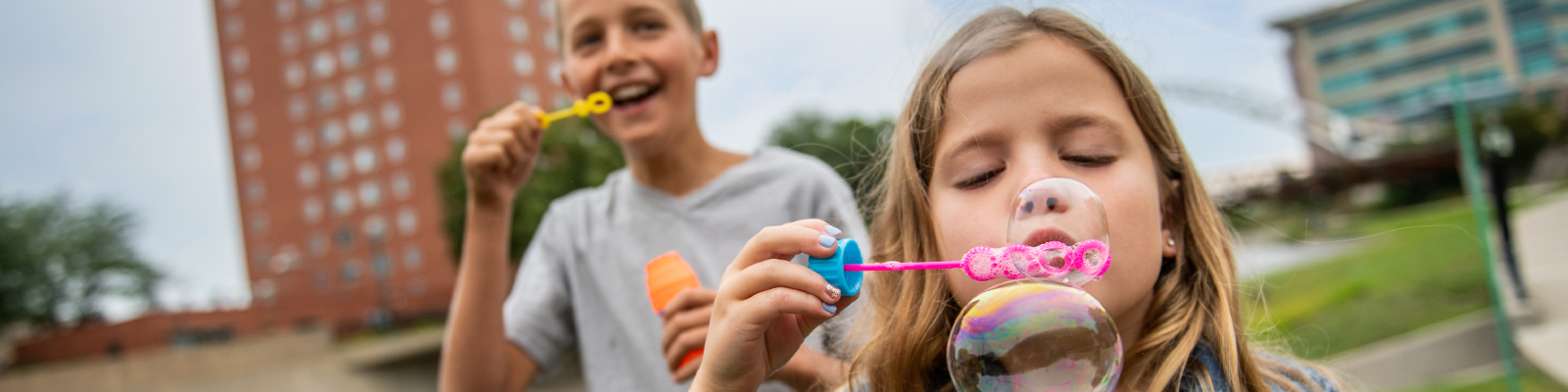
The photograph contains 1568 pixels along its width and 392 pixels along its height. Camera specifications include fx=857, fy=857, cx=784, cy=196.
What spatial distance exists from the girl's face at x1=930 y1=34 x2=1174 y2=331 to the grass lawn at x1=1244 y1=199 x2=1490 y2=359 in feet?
13.7

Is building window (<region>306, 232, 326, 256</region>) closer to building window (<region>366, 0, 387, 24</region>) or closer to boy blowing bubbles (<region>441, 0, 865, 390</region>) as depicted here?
building window (<region>366, 0, 387, 24</region>)

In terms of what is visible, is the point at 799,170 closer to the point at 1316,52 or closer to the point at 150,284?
the point at 1316,52

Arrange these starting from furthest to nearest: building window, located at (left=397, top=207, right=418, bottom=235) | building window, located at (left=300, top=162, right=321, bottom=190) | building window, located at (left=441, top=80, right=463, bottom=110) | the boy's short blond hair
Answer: building window, located at (left=300, top=162, right=321, bottom=190), building window, located at (left=397, top=207, right=418, bottom=235), building window, located at (left=441, top=80, right=463, bottom=110), the boy's short blond hair

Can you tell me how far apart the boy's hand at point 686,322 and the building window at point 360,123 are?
4516 cm

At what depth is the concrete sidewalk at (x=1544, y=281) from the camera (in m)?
Answer: 4.27

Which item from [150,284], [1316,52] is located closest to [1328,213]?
[1316,52]

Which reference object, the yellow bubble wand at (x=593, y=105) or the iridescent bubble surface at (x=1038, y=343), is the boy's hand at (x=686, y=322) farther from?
the yellow bubble wand at (x=593, y=105)

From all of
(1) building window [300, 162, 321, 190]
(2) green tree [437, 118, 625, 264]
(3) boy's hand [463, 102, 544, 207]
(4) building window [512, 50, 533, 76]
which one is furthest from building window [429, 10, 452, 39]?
(3) boy's hand [463, 102, 544, 207]

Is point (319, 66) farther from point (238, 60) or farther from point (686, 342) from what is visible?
point (686, 342)

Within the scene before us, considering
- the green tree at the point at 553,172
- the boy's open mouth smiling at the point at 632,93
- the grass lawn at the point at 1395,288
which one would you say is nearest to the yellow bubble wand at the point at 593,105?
the boy's open mouth smiling at the point at 632,93

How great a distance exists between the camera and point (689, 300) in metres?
1.36

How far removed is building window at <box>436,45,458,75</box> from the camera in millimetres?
39406

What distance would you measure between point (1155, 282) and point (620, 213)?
3.68 feet

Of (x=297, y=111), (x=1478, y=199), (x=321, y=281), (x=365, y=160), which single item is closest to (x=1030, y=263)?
(x=1478, y=199)
